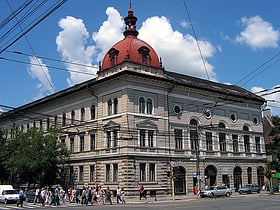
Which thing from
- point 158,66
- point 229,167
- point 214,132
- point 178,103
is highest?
point 158,66

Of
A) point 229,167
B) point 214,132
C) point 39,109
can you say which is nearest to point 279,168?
point 229,167

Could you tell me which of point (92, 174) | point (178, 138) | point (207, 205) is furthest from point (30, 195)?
point (207, 205)

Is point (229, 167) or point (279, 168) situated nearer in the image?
Result: point (229, 167)

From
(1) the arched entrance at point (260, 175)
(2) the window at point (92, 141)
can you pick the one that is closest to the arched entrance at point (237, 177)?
(1) the arched entrance at point (260, 175)

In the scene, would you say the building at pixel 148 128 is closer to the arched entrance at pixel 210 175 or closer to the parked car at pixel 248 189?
the arched entrance at pixel 210 175

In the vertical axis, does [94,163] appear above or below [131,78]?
below

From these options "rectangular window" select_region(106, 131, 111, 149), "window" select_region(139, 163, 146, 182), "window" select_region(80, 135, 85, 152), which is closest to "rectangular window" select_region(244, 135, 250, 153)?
"window" select_region(139, 163, 146, 182)

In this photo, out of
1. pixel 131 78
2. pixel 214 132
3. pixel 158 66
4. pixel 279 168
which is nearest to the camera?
pixel 131 78

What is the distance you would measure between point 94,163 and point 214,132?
16864mm

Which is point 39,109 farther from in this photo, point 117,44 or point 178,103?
point 178,103

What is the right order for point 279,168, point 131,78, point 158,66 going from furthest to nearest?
point 279,168 < point 158,66 < point 131,78

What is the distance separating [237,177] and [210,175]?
17.9 ft

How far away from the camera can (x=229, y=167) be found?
51.4 metres

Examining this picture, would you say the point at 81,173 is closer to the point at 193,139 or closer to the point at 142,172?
the point at 142,172
